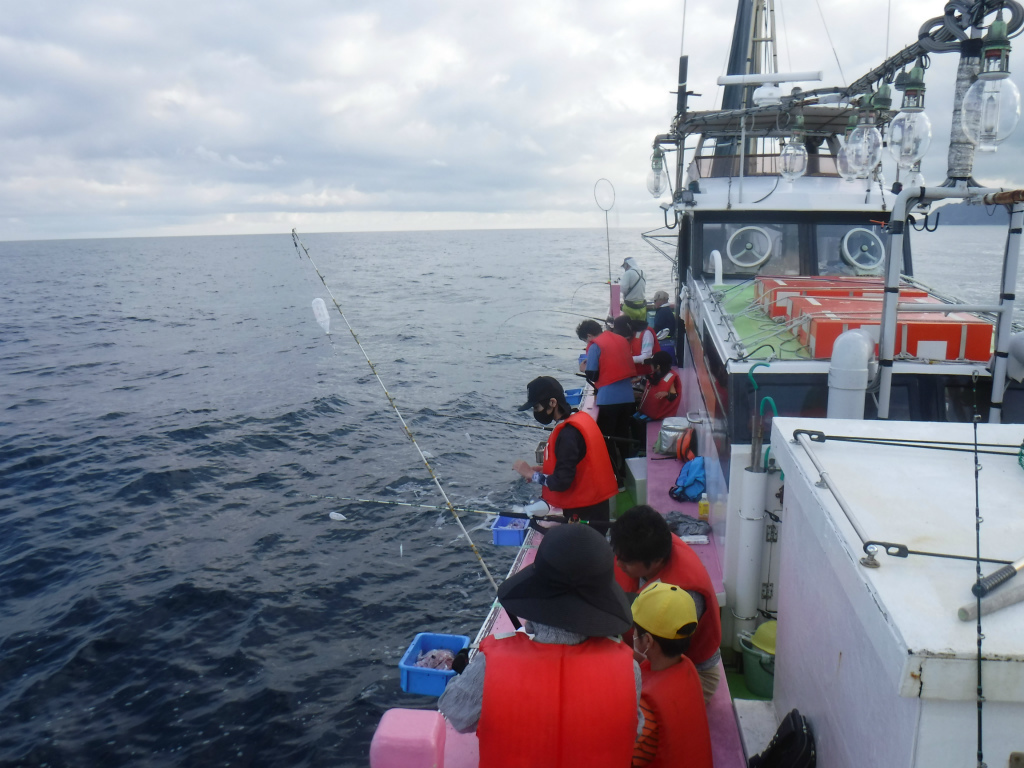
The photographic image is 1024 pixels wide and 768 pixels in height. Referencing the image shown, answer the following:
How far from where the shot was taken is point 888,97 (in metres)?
5.20

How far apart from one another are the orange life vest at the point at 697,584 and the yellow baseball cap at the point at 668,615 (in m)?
0.33

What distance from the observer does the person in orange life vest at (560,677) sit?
223cm

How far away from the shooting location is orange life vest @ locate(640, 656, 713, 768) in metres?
2.78

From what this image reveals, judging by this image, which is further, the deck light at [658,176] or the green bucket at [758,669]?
the deck light at [658,176]

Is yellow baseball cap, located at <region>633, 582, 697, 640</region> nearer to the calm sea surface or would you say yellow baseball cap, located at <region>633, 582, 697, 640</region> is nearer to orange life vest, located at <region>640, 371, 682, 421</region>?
the calm sea surface

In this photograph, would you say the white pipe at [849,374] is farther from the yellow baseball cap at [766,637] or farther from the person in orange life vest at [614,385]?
the person in orange life vest at [614,385]

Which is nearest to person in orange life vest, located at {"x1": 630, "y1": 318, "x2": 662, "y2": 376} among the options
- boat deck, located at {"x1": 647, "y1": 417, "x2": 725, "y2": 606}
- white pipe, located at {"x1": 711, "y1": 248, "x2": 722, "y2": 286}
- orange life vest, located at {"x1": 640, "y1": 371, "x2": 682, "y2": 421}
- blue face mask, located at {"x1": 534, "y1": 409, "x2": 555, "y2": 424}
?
orange life vest, located at {"x1": 640, "y1": 371, "x2": 682, "y2": 421}

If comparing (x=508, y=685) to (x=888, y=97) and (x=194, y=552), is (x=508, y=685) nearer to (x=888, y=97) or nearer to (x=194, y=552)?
(x=888, y=97)

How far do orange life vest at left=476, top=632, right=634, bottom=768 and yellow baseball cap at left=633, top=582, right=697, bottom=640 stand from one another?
56 centimetres

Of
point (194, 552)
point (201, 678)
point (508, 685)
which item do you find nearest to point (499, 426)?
point (194, 552)

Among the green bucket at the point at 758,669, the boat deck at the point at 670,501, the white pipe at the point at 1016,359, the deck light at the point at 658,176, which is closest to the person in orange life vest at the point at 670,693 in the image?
the green bucket at the point at 758,669

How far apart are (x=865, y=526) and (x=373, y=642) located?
21.4 feet

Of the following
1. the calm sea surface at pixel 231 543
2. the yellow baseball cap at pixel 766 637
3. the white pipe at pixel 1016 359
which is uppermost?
the white pipe at pixel 1016 359

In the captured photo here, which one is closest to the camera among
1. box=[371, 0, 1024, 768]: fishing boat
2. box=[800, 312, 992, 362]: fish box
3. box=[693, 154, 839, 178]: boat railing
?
box=[371, 0, 1024, 768]: fishing boat
